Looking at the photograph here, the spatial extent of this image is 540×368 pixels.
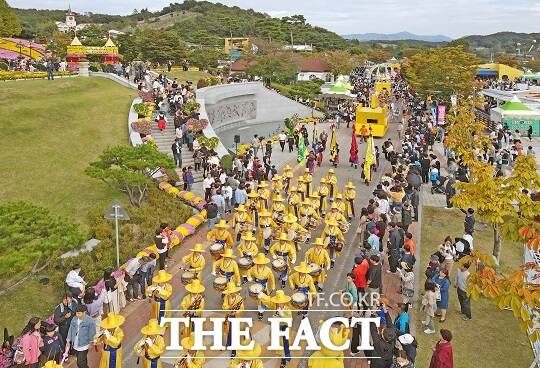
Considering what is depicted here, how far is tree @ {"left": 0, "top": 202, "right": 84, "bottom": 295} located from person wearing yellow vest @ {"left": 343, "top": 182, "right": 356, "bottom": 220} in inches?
343

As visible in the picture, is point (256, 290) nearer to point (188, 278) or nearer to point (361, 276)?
point (188, 278)

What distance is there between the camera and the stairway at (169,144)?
853 inches

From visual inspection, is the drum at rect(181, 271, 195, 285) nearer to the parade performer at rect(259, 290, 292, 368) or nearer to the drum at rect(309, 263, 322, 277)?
the parade performer at rect(259, 290, 292, 368)

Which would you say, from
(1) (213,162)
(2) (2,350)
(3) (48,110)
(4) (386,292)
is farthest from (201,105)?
(2) (2,350)

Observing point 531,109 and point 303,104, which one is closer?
point 531,109

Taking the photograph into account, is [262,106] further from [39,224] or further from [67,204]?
[39,224]

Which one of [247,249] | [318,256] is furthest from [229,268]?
[318,256]

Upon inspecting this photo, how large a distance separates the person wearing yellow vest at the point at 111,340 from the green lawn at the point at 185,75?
35547 mm

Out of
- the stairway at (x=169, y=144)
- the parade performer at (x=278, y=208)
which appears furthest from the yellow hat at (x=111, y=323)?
the stairway at (x=169, y=144)

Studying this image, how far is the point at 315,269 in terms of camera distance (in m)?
11.3

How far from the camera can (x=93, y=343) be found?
9422 millimetres

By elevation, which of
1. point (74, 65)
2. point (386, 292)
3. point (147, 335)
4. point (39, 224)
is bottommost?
point (386, 292)

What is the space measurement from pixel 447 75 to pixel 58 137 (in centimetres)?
3172

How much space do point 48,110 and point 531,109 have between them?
32.2 m
